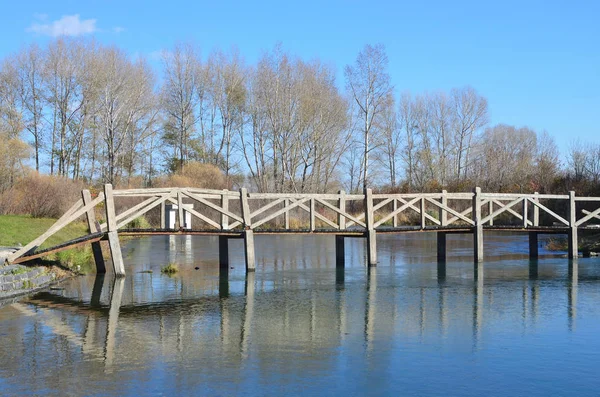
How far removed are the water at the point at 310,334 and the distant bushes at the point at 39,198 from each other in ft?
41.1

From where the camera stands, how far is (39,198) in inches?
1185

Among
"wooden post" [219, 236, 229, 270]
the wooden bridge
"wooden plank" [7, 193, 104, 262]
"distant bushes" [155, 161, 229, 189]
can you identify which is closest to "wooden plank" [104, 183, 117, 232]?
the wooden bridge

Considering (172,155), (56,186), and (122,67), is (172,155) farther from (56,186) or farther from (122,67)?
(56,186)

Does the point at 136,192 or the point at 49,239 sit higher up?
the point at 136,192

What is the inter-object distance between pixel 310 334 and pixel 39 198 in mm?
22555

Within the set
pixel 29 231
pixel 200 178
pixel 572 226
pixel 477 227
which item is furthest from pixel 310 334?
pixel 200 178

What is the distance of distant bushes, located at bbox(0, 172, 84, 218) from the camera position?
1187 inches

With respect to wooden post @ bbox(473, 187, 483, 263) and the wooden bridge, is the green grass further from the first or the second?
wooden post @ bbox(473, 187, 483, 263)

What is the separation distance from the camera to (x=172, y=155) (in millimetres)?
54531

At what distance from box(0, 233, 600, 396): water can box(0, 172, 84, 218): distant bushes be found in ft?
41.1

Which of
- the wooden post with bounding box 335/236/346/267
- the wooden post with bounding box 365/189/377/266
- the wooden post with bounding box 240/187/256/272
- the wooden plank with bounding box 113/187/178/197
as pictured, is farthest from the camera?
the wooden post with bounding box 335/236/346/267

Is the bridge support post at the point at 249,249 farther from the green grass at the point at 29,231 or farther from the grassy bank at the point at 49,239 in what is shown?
the green grass at the point at 29,231

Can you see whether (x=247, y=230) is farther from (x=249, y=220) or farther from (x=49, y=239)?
(x=49, y=239)

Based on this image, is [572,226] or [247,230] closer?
[247,230]
